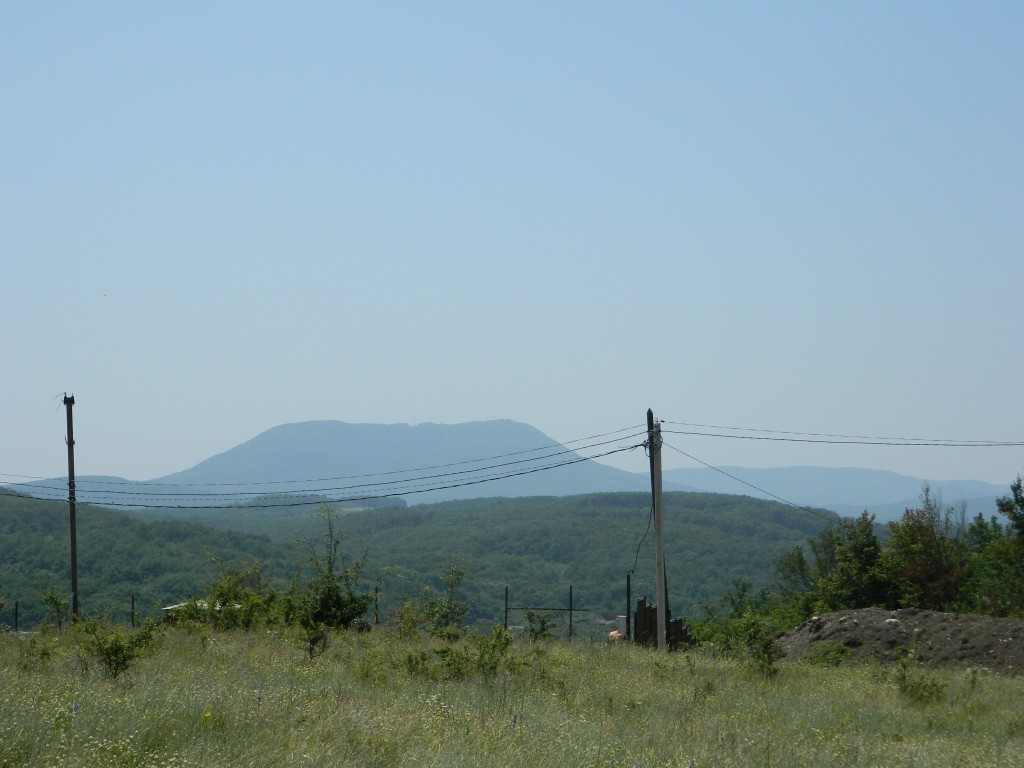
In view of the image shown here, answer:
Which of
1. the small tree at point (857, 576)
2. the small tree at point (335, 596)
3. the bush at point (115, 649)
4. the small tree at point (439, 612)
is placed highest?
the bush at point (115, 649)

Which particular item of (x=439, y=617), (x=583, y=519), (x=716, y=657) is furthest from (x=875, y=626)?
(x=583, y=519)

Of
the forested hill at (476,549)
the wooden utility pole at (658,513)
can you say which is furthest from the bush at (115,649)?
the forested hill at (476,549)

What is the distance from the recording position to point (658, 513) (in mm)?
25938

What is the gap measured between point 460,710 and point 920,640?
15486 millimetres

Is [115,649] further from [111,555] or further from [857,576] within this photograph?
[111,555]

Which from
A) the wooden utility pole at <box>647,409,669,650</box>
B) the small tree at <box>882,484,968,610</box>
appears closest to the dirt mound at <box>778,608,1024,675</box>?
the wooden utility pole at <box>647,409,669,650</box>

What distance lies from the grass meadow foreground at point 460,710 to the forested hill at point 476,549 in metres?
28.8

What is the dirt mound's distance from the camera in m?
20.6

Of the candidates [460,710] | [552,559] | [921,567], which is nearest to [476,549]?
[552,559]

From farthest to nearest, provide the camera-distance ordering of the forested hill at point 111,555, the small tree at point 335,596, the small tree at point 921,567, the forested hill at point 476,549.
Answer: the forested hill at point 476,549, the forested hill at point 111,555, the small tree at point 921,567, the small tree at point 335,596

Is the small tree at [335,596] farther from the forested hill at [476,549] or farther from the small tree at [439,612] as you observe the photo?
the forested hill at [476,549]

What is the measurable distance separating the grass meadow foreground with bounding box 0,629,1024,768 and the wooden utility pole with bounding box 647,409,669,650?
875cm

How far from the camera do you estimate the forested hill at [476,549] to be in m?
78.6

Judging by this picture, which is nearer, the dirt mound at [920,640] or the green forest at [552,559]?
the dirt mound at [920,640]
